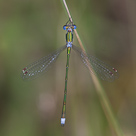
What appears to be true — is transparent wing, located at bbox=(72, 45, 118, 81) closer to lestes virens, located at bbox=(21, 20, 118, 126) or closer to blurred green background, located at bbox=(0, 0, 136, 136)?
lestes virens, located at bbox=(21, 20, 118, 126)

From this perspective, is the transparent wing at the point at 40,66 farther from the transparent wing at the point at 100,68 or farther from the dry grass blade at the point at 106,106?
the dry grass blade at the point at 106,106

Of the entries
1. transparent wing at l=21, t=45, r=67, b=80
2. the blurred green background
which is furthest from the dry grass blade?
transparent wing at l=21, t=45, r=67, b=80

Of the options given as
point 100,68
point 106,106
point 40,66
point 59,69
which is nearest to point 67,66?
point 59,69

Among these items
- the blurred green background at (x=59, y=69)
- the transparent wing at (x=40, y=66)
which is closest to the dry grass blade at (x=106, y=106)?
the blurred green background at (x=59, y=69)

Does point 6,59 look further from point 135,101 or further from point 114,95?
point 135,101

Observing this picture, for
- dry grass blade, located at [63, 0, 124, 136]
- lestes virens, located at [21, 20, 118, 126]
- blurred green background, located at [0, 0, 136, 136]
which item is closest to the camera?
dry grass blade, located at [63, 0, 124, 136]

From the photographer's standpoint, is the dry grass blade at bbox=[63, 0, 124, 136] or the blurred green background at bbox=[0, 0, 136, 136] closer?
the dry grass blade at bbox=[63, 0, 124, 136]
